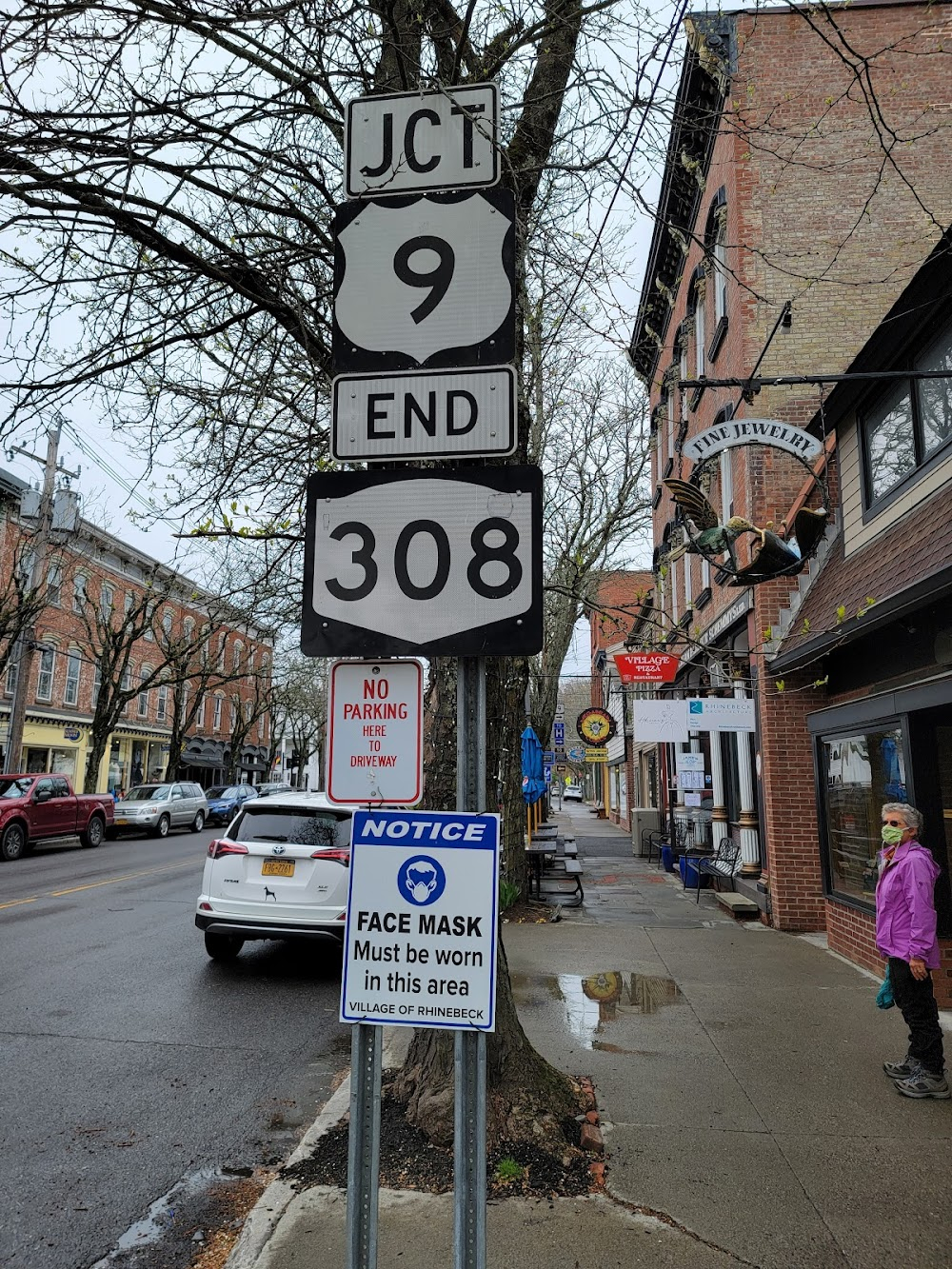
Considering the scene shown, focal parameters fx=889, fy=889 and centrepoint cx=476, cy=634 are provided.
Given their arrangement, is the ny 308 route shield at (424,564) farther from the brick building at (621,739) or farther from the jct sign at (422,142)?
the brick building at (621,739)

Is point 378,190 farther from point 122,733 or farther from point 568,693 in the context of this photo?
point 568,693

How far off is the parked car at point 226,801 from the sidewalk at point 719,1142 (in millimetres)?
26088

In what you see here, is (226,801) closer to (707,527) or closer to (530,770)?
(530,770)

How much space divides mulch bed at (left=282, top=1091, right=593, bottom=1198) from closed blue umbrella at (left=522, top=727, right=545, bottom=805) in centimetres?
996

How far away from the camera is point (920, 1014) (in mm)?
5238

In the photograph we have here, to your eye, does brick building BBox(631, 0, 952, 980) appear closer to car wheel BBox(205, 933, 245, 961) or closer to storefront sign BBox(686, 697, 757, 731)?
storefront sign BBox(686, 697, 757, 731)

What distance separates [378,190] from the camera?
2951mm

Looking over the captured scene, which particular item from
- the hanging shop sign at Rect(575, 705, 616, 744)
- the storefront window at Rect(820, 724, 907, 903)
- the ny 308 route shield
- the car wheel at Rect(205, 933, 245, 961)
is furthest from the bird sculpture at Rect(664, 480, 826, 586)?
the hanging shop sign at Rect(575, 705, 616, 744)

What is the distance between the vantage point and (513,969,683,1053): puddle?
649 cm

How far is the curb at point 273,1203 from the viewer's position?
335 cm

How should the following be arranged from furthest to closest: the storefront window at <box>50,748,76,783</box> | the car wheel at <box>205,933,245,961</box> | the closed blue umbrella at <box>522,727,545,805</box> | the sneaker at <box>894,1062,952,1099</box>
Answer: the storefront window at <box>50,748,76,783</box> → the closed blue umbrella at <box>522,727,545,805</box> → the car wheel at <box>205,933,245,961</box> → the sneaker at <box>894,1062,952,1099</box>

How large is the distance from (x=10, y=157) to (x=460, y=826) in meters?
4.82

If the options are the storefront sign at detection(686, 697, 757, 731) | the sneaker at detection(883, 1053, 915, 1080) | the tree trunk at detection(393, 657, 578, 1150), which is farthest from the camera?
the storefront sign at detection(686, 697, 757, 731)

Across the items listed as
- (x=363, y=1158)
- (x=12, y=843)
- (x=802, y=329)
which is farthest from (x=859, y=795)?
(x=12, y=843)
